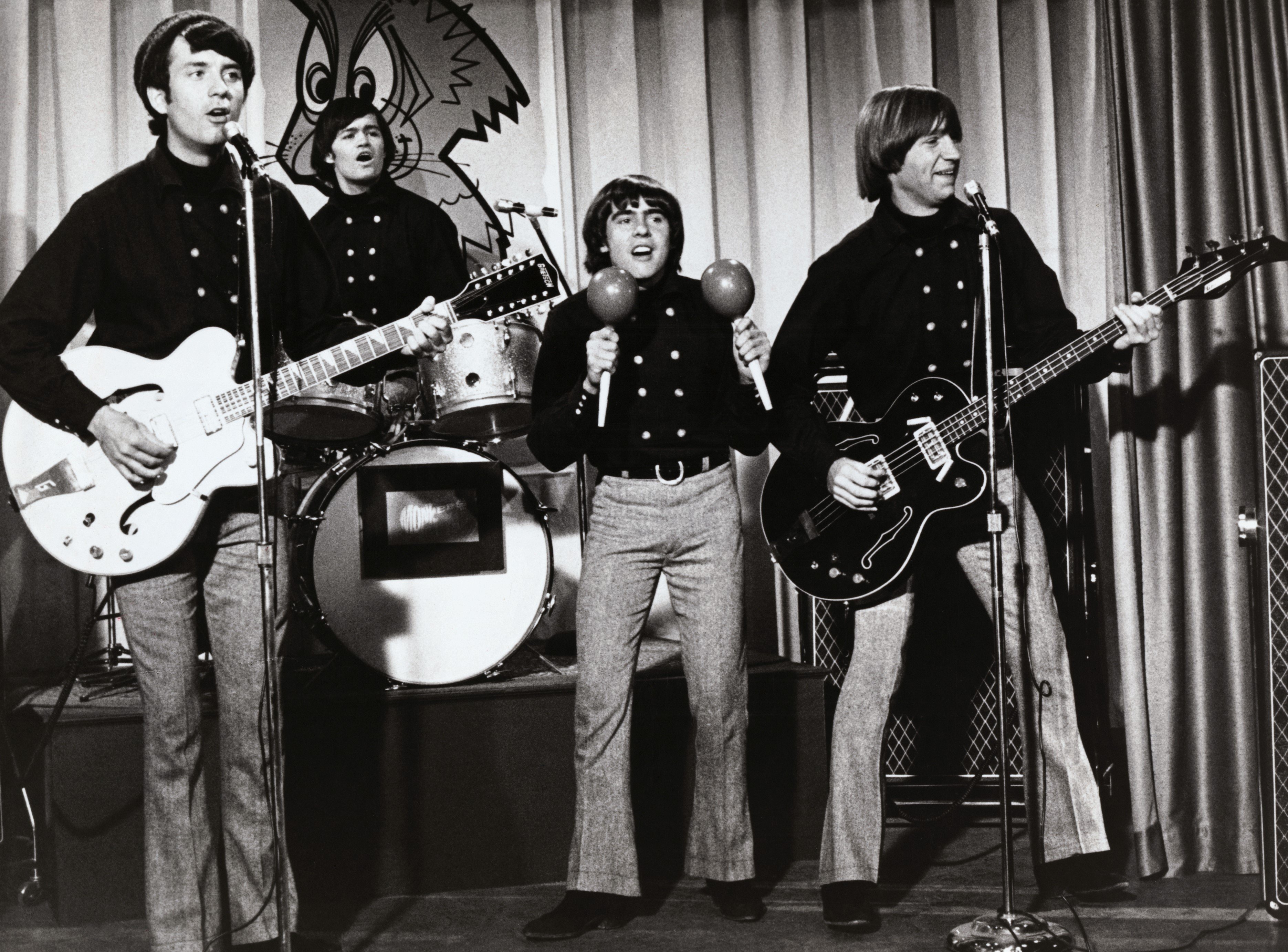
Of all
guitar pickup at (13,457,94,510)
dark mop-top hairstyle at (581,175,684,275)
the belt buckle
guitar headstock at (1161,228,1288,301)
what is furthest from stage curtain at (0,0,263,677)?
guitar headstock at (1161,228,1288,301)

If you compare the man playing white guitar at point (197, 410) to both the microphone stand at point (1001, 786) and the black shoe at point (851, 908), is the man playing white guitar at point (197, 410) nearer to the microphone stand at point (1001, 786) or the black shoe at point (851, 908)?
the black shoe at point (851, 908)

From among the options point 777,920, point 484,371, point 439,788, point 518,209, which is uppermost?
point 518,209

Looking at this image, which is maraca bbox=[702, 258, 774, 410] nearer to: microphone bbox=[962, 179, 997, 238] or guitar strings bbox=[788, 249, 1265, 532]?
guitar strings bbox=[788, 249, 1265, 532]

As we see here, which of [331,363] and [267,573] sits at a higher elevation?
[331,363]

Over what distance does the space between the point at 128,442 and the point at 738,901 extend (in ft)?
5.88

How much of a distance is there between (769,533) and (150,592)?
150 centimetres

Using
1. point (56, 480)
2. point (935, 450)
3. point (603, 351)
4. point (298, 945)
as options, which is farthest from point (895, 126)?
point (298, 945)

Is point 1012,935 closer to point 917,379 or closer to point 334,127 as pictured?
point 917,379

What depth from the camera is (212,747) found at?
3383 millimetres

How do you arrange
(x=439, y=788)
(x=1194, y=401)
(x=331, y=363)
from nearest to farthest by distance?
1. (x=331, y=363)
2. (x=1194, y=401)
3. (x=439, y=788)

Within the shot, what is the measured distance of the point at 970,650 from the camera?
3746mm

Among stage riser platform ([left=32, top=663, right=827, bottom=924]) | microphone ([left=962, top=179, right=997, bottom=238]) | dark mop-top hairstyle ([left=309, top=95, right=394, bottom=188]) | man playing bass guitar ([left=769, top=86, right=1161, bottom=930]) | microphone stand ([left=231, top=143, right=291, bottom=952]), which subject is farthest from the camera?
dark mop-top hairstyle ([left=309, top=95, right=394, bottom=188])

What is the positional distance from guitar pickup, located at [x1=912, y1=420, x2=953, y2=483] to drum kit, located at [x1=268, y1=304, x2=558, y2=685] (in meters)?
1.19

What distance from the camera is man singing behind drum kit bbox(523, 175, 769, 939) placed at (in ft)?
10.1
